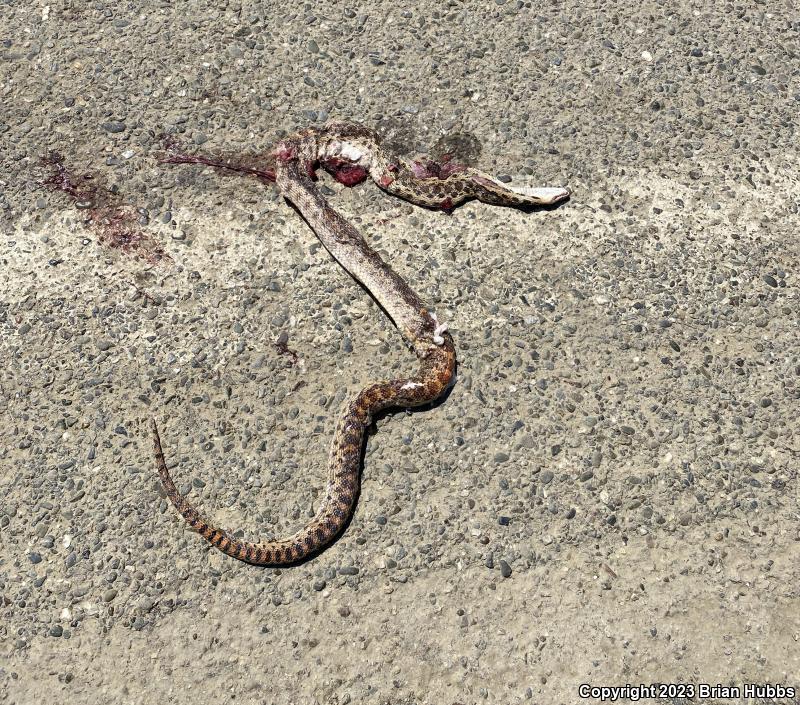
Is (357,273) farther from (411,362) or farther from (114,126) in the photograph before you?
(114,126)

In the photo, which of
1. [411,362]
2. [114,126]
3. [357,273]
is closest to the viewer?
[411,362]

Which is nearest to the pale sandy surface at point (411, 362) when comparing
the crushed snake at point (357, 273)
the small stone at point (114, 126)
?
the small stone at point (114, 126)

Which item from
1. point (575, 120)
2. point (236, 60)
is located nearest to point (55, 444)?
point (236, 60)

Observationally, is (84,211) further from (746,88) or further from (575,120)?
(746,88)

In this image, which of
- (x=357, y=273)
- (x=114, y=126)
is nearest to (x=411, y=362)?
(x=357, y=273)

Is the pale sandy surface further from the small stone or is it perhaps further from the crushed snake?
the crushed snake

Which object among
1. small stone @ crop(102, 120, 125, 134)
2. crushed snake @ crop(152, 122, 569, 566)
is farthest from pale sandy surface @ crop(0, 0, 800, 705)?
crushed snake @ crop(152, 122, 569, 566)
